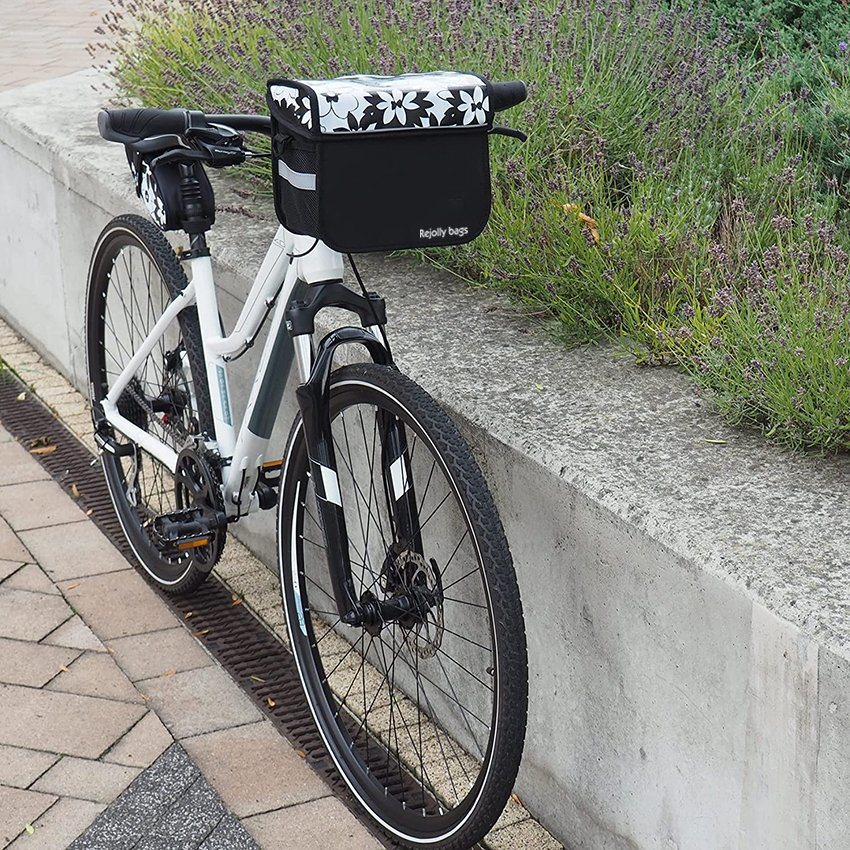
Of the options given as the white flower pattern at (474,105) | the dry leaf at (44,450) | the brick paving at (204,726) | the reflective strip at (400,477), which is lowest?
the dry leaf at (44,450)

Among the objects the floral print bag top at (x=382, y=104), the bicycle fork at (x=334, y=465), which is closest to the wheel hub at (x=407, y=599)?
the bicycle fork at (x=334, y=465)

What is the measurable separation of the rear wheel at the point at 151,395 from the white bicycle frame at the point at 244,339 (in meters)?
0.04

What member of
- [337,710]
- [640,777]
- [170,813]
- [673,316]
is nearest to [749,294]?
[673,316]

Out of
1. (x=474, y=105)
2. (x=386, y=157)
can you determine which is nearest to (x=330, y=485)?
(x=386, y=157)

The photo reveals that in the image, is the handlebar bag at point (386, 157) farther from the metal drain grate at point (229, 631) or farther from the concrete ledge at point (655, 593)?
the metal drain grate at point (229, 631)

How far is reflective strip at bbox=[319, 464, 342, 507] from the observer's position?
8.50ft

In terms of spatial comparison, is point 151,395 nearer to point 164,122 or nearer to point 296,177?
point 164,122

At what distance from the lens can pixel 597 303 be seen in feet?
10.3

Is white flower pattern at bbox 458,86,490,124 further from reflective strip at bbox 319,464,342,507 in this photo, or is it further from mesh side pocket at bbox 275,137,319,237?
reflective strip at bbox 319,464,342,507

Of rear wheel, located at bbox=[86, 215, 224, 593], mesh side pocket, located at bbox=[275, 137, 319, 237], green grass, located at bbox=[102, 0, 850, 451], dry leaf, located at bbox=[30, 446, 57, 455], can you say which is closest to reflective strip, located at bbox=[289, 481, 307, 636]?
rear wheel, located at bbox=[86, 215, 224, 593]

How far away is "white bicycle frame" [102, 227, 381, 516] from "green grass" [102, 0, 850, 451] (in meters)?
0.69

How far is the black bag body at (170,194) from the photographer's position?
306 cm

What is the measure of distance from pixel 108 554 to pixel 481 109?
220 centimetres

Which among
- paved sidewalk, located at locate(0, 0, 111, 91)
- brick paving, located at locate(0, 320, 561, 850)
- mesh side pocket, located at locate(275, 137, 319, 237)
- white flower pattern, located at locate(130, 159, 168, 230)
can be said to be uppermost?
mesh side pocket, located at locate(275, 137, 319, 237)
